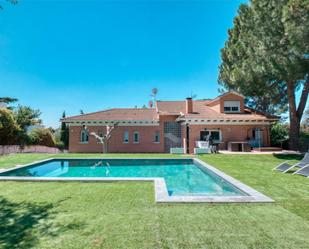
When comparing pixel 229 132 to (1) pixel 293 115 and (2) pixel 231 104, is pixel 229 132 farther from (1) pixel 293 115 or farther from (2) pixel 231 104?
(1) pixel 293 115

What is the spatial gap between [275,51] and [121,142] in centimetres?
1776

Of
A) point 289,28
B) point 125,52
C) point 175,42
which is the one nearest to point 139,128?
point 125,52

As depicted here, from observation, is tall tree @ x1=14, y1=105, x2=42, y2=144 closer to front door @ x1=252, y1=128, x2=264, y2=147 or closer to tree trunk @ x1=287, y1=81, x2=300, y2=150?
front door @ x1=252, y1=128, x2=264, y2=147

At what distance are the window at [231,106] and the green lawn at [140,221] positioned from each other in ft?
61.2

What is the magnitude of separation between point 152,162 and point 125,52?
43.2 feet

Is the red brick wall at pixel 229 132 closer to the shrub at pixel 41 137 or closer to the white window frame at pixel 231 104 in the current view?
the white window frame at pixel 231 104

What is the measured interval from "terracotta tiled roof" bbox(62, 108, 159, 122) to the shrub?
7.91 meters

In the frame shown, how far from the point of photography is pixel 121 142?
82.9 ft

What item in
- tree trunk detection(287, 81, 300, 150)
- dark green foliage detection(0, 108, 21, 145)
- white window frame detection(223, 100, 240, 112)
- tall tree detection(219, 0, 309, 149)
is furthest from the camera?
white window frame detection(223, 100, 240, 112)

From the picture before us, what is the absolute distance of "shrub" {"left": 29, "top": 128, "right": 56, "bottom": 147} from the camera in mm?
29178

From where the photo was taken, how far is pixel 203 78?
3325 cm

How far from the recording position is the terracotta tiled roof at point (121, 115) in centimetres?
2542

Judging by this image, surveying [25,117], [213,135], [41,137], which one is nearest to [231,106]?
[213,135]

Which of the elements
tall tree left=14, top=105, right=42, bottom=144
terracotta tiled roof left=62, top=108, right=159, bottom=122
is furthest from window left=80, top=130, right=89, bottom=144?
tall tree left=14, top=105, right=42, bottom=144
